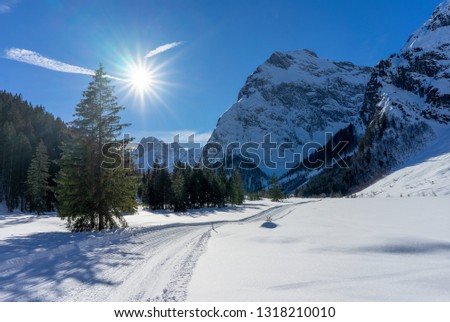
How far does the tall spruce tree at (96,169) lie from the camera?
1920cm

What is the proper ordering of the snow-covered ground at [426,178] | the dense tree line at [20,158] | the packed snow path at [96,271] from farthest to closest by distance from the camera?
the dense tree line at [20,158] < the snow-covered ground at [426,178] < the packed snow path at [96,271]

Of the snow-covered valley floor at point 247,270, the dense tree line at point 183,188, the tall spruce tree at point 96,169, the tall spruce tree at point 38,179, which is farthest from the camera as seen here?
the dense tree line at point 183,188

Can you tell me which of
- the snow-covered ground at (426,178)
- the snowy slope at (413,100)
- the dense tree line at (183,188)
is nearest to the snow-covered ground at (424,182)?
the snow-covered ground at (426,178)

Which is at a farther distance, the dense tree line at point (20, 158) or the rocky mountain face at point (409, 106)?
the rocky mountain face at point (409, 106)

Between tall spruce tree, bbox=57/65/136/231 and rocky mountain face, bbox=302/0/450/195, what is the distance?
98.9 metres

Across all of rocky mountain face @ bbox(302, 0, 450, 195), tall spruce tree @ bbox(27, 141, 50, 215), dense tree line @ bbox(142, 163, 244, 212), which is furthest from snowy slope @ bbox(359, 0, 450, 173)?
tall spruce tree @ bbox(27, 141, 50, 215)

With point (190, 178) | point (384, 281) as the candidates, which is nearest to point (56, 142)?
point (190, 178)

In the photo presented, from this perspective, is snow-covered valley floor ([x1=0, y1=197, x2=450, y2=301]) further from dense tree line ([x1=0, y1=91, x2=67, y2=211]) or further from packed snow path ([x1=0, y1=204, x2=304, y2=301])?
dense tree line ([x1=0, y1=91, x2=67, y2=211])

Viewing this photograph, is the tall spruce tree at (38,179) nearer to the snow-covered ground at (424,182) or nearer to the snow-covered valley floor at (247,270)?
the snow-covered valley floor at (247,270)

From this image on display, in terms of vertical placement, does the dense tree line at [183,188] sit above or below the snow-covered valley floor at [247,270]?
above

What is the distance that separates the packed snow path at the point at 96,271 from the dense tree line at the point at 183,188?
147 feet

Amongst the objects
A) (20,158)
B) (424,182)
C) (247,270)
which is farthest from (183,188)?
(247,270)

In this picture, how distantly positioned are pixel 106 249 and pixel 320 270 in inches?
343

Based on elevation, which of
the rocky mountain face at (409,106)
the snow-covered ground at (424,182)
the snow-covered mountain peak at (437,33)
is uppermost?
the snow-covered mountain peak at (437,33)
